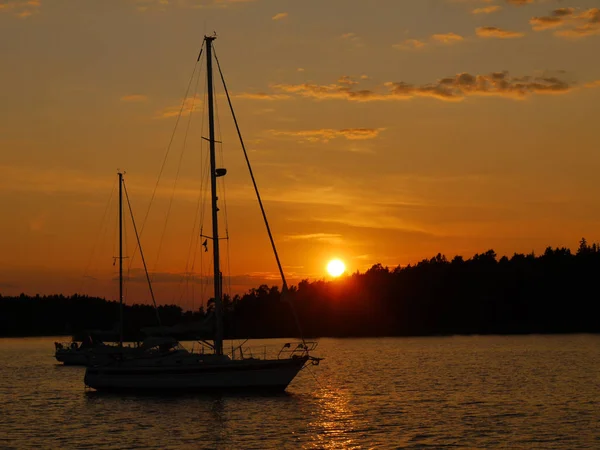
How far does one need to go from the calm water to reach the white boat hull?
1062 mm

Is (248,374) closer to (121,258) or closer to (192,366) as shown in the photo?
(192,366)

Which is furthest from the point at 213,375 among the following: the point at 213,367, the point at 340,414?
the point at 340,414

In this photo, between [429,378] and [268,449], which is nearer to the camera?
[268,449]

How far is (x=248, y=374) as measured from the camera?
5784 centimetres

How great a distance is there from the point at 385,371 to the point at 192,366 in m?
34.7

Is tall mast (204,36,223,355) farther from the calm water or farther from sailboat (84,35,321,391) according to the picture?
the calm water

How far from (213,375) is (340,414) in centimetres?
972

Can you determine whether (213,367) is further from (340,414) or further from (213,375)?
(340,414)

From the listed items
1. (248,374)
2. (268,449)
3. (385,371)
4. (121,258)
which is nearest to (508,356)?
(385,371)

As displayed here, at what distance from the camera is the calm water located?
43.3 meters

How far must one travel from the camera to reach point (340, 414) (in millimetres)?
52844

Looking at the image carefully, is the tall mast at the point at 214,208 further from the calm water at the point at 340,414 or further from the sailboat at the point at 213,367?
the calm water at the point at 340,414

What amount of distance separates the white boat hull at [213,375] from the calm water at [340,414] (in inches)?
41.8

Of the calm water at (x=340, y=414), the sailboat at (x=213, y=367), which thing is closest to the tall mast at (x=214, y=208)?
the sailboat at (x=213, y=367)
